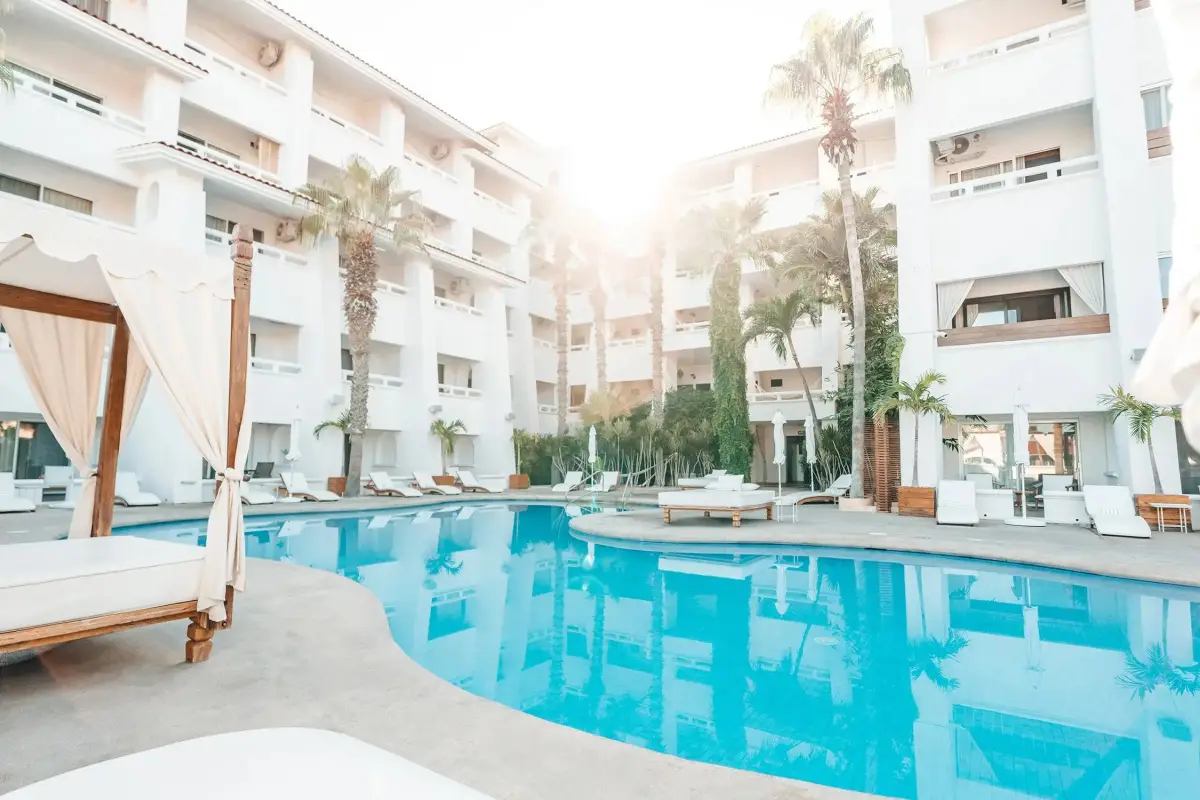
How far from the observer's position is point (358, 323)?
1972 centimetres

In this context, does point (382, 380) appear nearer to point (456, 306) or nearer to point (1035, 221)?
point (456, 306)

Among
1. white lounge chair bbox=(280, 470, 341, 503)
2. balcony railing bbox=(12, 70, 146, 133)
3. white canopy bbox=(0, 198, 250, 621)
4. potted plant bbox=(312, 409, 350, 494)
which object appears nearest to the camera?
white canopy bbox=(0, 198, 250, 621)

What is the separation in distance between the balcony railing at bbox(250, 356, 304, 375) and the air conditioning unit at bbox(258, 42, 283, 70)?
9414 millimetres

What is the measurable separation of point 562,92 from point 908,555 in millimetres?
21189

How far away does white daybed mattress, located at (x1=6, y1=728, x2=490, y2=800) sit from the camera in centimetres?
145

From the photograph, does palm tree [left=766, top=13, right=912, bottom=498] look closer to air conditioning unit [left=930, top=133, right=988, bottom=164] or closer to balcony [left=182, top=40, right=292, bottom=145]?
air conditioning unit [left=930, top=133, right=988, bottom=164]

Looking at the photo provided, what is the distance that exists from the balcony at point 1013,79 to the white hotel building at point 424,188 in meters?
0.04

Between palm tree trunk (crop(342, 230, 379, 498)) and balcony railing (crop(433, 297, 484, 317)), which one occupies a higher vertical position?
balcony railing (crop(433, 297, 484, 317))

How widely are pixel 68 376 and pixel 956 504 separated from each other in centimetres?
1493

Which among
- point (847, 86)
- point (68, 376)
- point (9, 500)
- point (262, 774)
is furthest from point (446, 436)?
point (262, 774)

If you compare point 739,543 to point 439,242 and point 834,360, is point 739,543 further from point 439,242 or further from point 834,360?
point 439,242

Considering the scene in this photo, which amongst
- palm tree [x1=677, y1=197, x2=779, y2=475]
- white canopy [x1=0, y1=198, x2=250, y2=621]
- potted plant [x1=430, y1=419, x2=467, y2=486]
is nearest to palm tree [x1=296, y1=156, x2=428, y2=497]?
potted plant [x1=430, y1=419, x2=467, y2=486]

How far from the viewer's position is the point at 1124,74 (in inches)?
549

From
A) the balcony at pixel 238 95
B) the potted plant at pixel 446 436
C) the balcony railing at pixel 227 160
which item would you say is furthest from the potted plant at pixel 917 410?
the balcony at pixel 238 95
